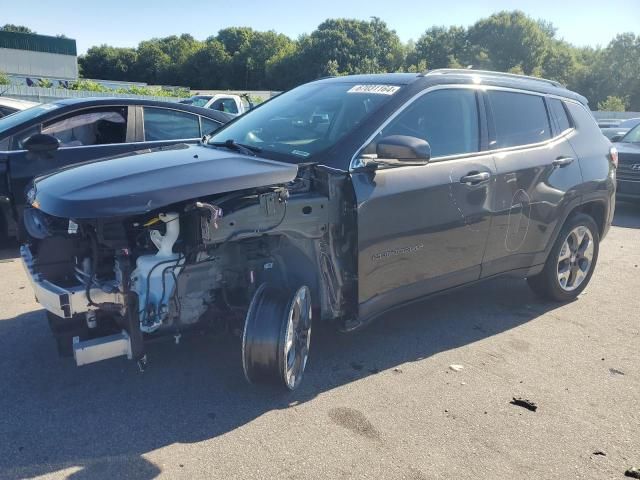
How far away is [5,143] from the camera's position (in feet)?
19.0

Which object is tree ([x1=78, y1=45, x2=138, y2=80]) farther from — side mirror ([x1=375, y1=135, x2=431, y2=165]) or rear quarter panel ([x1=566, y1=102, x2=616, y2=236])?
side mirror ([x1=375, y1=135, x2=431, y2=165])

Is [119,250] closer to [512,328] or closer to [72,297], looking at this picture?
[72,297]

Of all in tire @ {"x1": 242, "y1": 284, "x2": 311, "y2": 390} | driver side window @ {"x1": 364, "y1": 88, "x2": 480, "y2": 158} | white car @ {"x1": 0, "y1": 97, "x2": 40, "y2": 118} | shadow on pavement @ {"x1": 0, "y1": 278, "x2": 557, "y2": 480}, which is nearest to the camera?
shadow on pavement @ {"x1": 0, "y1": 278, "x2": 557, "y2": 480}

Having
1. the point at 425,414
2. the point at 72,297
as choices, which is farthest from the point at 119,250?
the point at 425,414

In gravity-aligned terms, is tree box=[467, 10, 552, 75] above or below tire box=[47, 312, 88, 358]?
above

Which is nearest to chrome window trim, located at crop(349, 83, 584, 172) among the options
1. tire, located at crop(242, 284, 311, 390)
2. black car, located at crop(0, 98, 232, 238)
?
tire, located at crop(242, 284, 311, 390)

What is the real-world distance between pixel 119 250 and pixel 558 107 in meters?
3.93

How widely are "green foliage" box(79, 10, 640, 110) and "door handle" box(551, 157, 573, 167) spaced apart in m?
76.5

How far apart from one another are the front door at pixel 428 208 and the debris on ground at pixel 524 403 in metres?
0.94

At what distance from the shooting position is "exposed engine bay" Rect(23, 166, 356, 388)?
2990 mm

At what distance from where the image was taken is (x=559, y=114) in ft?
16.4

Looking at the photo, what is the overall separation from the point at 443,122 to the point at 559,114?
1512 mm

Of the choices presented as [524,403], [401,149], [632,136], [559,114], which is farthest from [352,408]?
[632,136]

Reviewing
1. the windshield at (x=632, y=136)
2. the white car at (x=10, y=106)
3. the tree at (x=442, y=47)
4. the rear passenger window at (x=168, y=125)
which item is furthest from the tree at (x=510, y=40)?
the rear passenger window at (x=168, y=125)
